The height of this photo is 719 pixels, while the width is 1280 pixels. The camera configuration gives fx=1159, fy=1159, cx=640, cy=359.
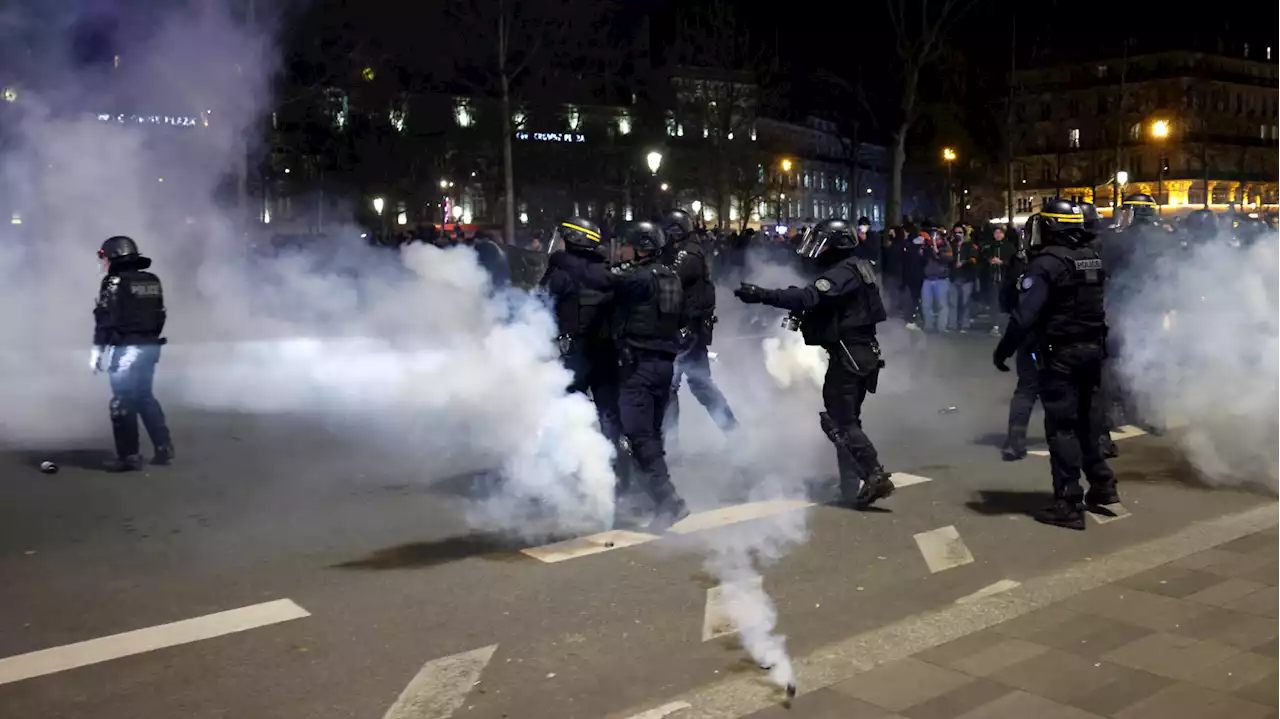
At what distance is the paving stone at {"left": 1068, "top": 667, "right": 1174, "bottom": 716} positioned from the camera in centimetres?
401

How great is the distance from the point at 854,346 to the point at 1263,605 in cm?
255

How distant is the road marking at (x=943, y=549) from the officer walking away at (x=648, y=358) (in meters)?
1.37

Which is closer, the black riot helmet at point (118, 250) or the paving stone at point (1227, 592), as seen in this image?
the paving stone at point (1227, 592)

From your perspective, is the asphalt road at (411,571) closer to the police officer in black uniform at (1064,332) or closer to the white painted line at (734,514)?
the white painted line at (734,514)

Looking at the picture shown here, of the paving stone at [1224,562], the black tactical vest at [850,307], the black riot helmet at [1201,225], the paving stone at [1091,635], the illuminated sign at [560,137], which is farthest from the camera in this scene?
the illuminated sign at [560,137]

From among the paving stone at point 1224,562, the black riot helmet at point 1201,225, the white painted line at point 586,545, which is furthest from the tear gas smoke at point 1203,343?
the white painted line at point 586,545

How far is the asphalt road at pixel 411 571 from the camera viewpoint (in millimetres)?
4297

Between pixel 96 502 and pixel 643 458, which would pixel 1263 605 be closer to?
pixel 643 458

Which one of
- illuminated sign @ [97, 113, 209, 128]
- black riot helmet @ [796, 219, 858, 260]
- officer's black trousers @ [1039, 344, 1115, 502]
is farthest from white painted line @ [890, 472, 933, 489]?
illuminated sign @ [97, 113, 209, 128]

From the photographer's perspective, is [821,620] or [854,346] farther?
[854,346]

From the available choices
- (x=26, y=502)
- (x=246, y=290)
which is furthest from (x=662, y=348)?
(x=246, y=290)

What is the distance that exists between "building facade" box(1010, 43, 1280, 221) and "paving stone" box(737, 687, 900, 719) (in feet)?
270

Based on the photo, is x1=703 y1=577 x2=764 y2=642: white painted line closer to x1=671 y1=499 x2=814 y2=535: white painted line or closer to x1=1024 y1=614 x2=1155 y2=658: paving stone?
x1=671 y1=499 x2=814 y2=535: white painted line

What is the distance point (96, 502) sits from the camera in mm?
7309
